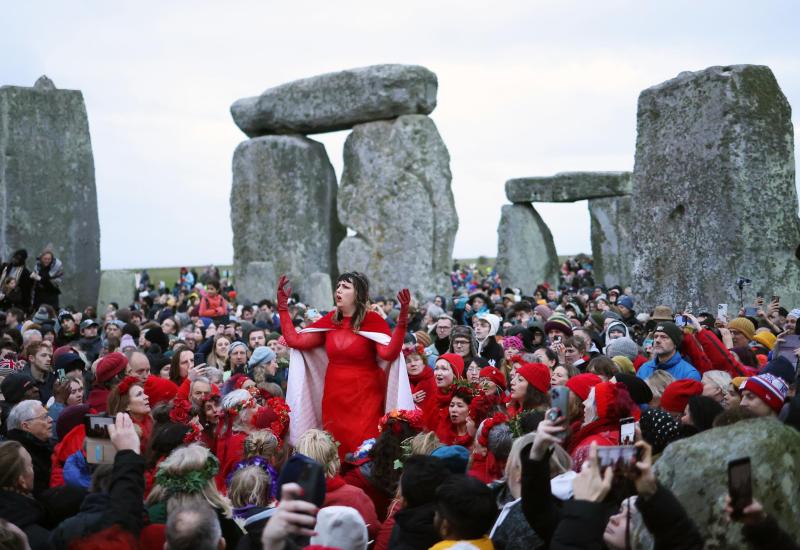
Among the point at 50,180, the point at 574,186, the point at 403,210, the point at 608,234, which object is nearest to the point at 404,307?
the point at 50,180

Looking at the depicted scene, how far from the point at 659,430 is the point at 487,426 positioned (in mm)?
1152

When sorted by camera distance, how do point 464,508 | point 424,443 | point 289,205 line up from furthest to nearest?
point 289,205, point 424,443, point 464,508

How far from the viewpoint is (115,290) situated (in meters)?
17.4

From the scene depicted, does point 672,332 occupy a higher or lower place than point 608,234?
lower

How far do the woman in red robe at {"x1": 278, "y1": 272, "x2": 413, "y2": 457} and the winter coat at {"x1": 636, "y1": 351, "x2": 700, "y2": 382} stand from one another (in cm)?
166

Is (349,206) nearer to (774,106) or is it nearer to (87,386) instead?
(774,106)

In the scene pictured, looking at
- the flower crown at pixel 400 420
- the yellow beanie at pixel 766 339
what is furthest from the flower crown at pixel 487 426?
the yellow beanie at pixel 766 339

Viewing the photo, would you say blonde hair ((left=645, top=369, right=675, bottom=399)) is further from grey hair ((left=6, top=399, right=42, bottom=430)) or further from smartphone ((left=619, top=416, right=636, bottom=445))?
grey hair ((left=6, top=399, right=42, bottom=430))

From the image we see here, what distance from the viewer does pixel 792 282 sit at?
10.8 metres

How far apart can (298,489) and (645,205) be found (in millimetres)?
9270

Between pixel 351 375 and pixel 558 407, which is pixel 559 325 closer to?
pixel 351 375

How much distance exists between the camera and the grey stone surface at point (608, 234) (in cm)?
2475

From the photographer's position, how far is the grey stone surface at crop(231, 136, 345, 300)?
21953 mm

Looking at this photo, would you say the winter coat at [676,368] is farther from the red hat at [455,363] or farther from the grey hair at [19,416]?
the grey hair at [19,416]
